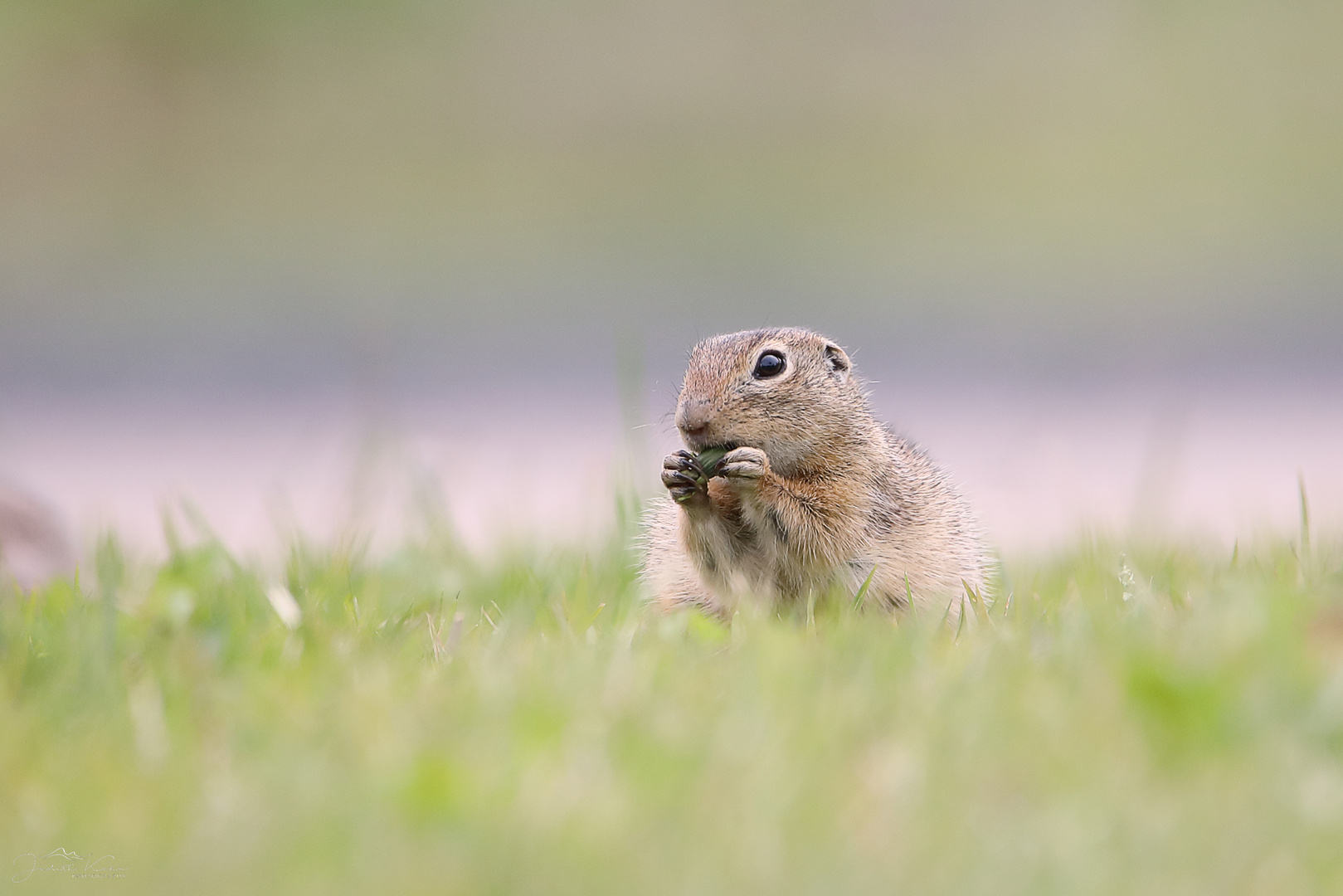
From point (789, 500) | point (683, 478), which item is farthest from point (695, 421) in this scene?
point (789, 500)

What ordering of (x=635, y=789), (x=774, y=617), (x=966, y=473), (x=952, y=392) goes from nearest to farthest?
(x=635, y=789) < (x=774, y=617) < (x=966, y=473) < (x=952, y=392)

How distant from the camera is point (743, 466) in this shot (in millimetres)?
3426

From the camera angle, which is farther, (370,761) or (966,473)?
(966,473)

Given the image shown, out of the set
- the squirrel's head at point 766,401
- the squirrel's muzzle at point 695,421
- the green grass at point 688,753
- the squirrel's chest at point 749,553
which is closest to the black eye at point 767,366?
the squirrel's head at point 766,401

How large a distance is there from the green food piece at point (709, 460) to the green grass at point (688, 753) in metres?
0.64

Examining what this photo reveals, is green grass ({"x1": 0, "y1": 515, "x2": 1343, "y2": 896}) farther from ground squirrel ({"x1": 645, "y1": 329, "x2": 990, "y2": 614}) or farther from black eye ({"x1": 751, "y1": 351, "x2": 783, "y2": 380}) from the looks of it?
black eye ({"x1": 751, "y1": 351, "x2": 783, "y2": 380})

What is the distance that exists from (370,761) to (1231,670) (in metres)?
1.28

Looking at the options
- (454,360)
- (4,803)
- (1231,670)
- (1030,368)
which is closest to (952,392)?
(1030,368)

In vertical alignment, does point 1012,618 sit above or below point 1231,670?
below

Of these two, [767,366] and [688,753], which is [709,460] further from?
[688,753]

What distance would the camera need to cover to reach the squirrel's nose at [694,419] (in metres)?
3.57

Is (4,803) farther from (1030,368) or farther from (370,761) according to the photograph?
(1030,368)

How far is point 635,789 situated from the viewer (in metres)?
1.90

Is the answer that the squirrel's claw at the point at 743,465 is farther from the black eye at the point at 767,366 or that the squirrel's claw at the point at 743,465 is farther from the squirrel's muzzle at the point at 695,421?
the black eye at the point at 767,366
